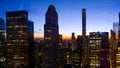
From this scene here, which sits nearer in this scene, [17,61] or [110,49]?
[17,61]

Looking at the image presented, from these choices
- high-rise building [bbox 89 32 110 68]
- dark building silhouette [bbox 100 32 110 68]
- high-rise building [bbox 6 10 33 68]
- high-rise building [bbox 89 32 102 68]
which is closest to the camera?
high-rise building [bbox 6 10 33 68]

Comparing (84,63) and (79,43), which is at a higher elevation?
(79,43)

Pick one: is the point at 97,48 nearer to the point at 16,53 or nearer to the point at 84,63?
the point at 84,63

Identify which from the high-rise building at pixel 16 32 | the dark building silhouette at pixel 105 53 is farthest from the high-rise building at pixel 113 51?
the high-rise building at pixel 16 32

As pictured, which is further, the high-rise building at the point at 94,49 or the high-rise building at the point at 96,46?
the high-rise building at the point at 94,49

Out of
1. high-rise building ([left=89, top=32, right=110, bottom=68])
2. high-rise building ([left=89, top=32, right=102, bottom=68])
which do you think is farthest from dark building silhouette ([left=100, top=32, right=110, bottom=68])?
high-rise building ([left=89, top=32, right=102, bottom=68])

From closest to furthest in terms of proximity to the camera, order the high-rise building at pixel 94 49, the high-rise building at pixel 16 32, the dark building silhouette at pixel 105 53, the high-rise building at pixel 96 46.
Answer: the high-rise building at pixel 16 32 < the dark building silhouette at pixel 105 53 < the high-rise building at pixel 96 46 < the high-rise building at pixel 94 49

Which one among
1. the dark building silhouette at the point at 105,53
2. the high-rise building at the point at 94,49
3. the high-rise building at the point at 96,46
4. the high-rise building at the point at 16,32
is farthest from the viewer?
the high-rise building at the point at 94,49

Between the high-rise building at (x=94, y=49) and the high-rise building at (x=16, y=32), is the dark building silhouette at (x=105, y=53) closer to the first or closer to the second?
the high-rise building at (x=94, y=49)

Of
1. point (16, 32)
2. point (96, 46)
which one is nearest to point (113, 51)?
point (96, 46)

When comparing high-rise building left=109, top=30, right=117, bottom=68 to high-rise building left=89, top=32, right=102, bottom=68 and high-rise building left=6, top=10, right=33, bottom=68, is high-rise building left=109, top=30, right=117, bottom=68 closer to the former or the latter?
high-rise building left=89, top=32, right=102, bottom=68

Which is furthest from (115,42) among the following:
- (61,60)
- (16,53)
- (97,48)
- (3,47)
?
(3,47)
